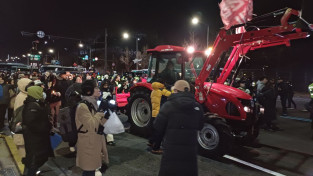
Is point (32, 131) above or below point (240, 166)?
above

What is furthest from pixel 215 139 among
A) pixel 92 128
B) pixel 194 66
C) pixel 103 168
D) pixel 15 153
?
pixel 15 153

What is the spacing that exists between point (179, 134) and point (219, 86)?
3.75 metres

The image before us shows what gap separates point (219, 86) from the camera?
20.2 ft

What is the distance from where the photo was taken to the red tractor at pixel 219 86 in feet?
17.3

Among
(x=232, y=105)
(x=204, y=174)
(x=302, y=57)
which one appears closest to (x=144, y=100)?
(x=232, y=105)

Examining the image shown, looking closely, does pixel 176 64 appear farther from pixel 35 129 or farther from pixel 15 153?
pixel 15 153

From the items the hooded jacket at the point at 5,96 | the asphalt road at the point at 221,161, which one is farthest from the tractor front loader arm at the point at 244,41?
the hooded jacket at the point at 5,96

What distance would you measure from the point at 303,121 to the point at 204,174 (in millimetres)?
8015

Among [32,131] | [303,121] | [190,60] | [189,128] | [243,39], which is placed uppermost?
[243,39]

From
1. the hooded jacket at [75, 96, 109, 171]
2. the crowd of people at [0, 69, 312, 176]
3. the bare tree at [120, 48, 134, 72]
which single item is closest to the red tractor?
the crowd of people at [0, 69, 312, 176]

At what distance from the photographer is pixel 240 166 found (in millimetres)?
5031

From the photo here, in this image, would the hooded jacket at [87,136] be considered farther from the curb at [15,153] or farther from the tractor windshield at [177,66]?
the tractor windshield at [177,66]

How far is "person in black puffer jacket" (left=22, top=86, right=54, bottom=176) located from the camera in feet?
11.7

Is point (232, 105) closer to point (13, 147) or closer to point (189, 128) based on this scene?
point (189, 128)
